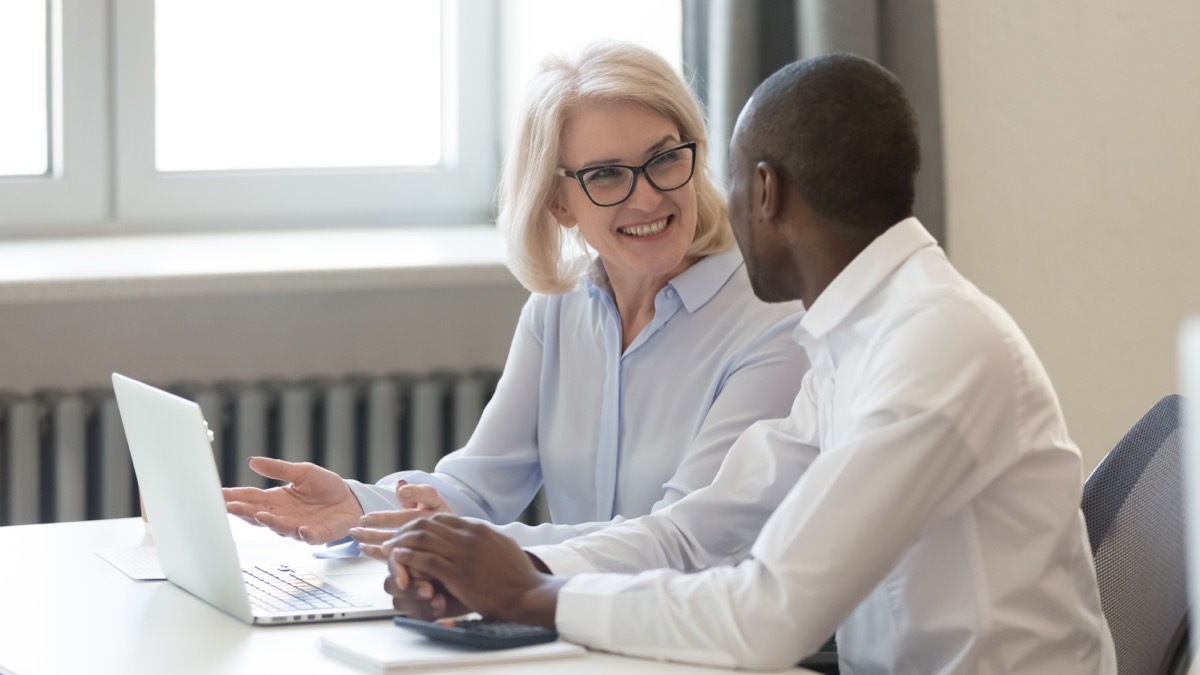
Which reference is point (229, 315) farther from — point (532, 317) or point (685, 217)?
point (685, 217)

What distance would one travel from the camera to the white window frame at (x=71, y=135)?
291 centimetres

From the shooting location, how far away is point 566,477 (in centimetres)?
200

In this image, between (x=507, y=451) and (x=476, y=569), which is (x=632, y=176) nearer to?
(x=507, y=451)

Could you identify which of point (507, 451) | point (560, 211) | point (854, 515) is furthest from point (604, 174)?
point (854, 515)

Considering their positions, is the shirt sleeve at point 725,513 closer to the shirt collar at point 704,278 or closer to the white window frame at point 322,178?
the shirt collar at point 704,278

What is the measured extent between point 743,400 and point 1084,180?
57.6 inches

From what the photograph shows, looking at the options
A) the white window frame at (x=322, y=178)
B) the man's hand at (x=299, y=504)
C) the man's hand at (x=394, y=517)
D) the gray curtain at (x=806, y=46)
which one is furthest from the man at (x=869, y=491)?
the white window frame at (x=322, y=178)

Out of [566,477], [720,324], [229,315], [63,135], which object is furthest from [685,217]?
[63,135]

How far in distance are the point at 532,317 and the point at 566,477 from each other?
23 cm

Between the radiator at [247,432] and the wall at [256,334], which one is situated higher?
the wall at [256,334]

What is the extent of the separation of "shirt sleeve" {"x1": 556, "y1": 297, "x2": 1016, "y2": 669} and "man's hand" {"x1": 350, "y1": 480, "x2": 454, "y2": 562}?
1.05 feet

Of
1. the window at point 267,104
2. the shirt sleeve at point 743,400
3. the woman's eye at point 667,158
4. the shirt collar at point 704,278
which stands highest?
the window at point 267,104

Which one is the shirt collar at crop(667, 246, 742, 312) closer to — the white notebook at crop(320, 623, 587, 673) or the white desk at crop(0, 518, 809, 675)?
the white desk at crop(0, 518, 809, 675)

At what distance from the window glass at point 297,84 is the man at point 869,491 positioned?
187cm
